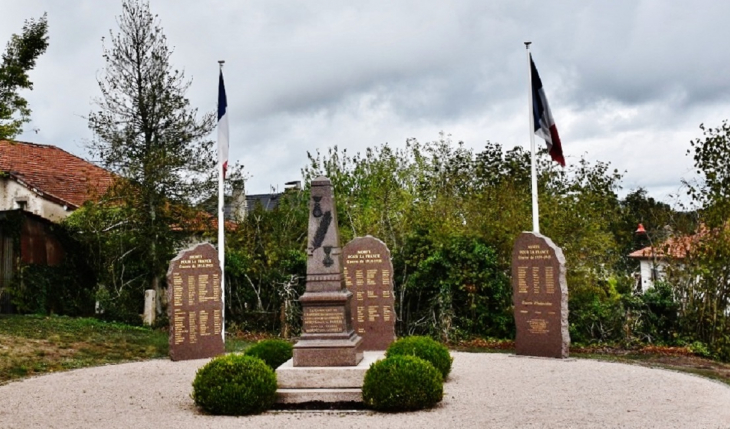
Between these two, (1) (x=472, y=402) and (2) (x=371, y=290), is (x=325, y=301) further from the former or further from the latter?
(2) (x=371, y=290)

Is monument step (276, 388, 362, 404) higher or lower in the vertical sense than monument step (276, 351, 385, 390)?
lower

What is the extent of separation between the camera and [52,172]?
2733 centimetres

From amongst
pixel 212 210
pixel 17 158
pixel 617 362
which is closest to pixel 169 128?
pixel 212 210

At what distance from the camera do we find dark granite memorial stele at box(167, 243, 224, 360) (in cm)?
1488

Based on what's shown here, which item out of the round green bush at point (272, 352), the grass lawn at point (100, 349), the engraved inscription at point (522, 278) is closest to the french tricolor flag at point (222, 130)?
the grass lawn at point (100, 349)

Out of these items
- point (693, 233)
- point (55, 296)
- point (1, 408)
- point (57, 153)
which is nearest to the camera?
point (1, 408)

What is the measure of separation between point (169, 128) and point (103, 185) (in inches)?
251

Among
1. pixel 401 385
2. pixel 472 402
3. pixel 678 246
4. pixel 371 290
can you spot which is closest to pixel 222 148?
pixel 371 290

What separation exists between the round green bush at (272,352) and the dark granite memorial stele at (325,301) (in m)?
1.06

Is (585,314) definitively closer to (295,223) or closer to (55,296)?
(295,223)

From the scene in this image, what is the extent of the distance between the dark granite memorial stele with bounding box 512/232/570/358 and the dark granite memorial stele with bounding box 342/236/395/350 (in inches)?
105

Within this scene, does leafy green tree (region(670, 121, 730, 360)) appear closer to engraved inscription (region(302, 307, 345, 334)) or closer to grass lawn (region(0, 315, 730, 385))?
grass lawn (region(0, 315, 730, 385))

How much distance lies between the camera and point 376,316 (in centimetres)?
1531

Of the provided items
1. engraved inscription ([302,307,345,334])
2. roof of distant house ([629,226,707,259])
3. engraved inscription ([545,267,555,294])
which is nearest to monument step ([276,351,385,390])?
engraved inscription ([302,307,345,334])
